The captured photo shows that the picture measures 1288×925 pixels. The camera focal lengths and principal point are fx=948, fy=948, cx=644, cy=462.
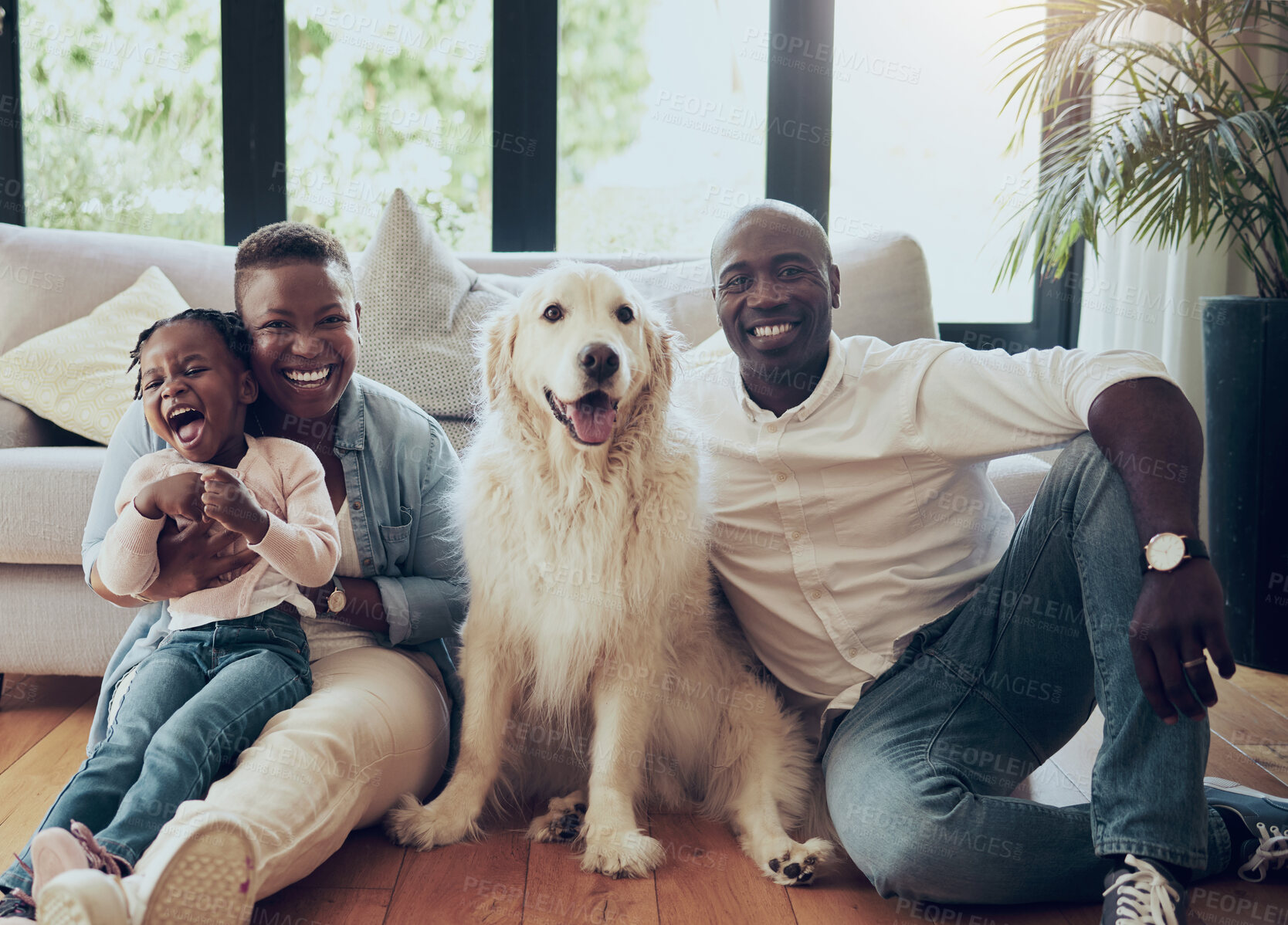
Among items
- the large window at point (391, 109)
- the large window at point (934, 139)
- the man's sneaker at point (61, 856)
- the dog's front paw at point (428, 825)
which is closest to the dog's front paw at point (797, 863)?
the dog's front paw at point (428, 825)

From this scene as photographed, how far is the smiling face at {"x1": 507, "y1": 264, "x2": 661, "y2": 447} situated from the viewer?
1535 millimetres

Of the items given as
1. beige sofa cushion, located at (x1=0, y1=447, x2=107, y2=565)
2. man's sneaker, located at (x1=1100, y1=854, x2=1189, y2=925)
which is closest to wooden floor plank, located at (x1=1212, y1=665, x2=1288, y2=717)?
man's sneaker, located at (x1=1100, y1=854, x2=1189, y2=925)

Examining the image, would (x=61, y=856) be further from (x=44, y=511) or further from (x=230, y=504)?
(x=44, y=511)

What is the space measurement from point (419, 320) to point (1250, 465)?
2.44 m

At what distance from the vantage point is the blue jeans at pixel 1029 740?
128cm

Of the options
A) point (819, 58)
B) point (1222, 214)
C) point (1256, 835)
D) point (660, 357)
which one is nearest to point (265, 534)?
point (660, 357)

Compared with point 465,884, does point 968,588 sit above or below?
above

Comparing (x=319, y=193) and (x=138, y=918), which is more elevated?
(x=319, y=193)

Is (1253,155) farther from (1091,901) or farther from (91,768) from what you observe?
(91,768)

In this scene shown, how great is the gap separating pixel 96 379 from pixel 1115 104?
11.7ft

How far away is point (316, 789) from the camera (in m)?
1.36

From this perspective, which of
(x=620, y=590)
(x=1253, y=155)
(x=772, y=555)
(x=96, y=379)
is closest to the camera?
(x=620, y=590)

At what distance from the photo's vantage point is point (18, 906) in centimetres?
112

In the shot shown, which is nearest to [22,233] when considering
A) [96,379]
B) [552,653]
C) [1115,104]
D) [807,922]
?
[96,379]
